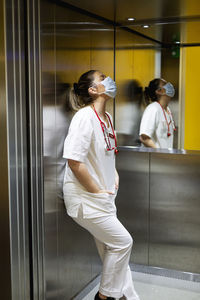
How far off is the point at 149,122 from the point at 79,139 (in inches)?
52.0

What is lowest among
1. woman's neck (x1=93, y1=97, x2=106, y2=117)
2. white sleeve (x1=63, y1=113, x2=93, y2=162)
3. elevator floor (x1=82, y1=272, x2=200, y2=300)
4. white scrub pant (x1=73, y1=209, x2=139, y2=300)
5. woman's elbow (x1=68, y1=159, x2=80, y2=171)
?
elevator floor (x1=82, y1=272, x2=200, y2=300)

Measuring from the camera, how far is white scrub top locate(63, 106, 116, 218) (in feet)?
8.95

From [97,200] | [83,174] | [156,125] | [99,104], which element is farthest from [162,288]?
[99,104]

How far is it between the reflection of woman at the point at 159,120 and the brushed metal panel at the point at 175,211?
13.2 inches

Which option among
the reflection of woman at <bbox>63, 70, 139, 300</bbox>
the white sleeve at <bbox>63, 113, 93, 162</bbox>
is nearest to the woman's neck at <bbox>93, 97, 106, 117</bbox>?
the reflection of woman at <bbox>63, 70, 139, 300</bbox>

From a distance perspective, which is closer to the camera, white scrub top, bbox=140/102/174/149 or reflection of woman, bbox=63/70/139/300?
reflection of woman, bbox=63/70/139/300

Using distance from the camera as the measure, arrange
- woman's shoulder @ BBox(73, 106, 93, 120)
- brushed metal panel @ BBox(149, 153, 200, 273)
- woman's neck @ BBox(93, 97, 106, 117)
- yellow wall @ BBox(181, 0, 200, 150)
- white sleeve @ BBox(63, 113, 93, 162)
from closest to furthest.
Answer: white sleeve @ BBox(63, 113, 93, 162) < woman's shoulder @ BBox(73, 106, 93, 120) < woman's neck @ BBox(93, 97, 106, 117) < brushed metal panel @ BBox(149, 153, 200, 273) < yellow wall @ BBox(181, 0, 200, 150)

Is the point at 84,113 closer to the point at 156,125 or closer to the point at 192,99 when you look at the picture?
the point at 156,125

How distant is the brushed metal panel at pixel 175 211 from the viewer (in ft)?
11.4

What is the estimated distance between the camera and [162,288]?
335 centimetres

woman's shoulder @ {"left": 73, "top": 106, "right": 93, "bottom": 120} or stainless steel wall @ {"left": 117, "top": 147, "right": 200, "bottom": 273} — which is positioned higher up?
woman's shoulder @ {"left": 73, "top": 106, "right": 93, "bottom": 120}

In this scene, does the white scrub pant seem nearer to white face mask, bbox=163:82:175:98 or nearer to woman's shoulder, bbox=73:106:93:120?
woman's shoulder, bbox=73:106:93:120

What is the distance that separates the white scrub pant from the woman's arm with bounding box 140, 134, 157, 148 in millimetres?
1170

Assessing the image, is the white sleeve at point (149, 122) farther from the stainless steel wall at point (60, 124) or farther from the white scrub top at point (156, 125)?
the stainless steel wall at point (60, 124)
